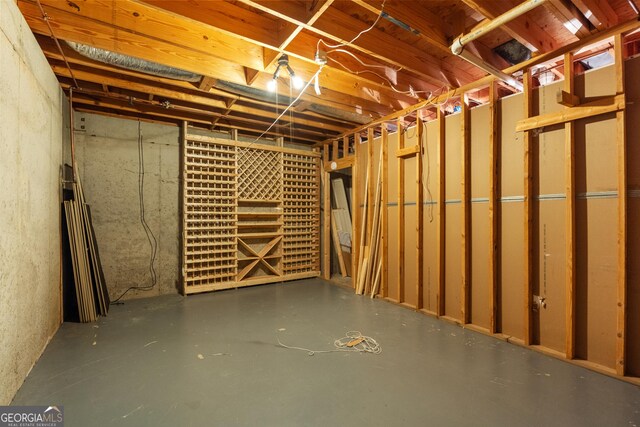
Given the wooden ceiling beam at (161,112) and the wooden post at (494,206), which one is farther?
the wooden ceiling beam at (161,112)

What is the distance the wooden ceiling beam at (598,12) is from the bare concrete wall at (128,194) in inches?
183

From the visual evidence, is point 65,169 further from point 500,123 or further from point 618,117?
point 618,117

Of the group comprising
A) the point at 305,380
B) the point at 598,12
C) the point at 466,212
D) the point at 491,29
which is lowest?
the point at 305,380

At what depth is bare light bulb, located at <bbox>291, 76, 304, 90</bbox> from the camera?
281cm

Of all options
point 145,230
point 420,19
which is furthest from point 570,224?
point 145,230

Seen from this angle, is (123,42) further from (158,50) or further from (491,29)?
(491,29)

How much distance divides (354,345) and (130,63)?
3.13 m

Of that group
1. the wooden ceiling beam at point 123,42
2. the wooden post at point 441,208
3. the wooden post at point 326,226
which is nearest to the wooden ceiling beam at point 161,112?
the wooden post at point 326,226

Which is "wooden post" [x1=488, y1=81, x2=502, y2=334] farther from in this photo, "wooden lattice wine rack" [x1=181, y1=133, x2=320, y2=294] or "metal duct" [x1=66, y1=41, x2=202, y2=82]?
"wooden lattice wine rack" [x1=181, y1=133, x2=320, y2=294]

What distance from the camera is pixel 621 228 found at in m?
2.08

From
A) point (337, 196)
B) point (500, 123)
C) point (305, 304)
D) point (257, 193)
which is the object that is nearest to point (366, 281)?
point (305, 304)

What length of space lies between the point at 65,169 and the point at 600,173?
5093 mm

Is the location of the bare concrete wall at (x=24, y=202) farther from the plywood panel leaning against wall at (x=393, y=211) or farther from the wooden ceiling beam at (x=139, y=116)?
the plywood panel leaning against wall at (x=393, y=211)

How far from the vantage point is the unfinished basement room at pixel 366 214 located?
1858 mm
